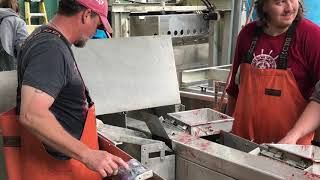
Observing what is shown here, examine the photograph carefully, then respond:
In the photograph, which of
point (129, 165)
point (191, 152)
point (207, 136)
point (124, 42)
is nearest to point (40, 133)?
point (129, 165)

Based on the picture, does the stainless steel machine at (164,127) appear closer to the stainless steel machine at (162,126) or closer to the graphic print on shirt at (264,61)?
the stainless steel machine at (162,126)

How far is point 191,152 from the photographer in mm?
1080

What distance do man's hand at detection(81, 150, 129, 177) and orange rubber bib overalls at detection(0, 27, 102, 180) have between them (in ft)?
0.51

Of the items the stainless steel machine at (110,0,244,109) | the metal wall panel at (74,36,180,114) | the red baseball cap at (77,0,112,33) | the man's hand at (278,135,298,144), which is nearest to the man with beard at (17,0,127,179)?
the red baseball cap at (77,0,112,33)

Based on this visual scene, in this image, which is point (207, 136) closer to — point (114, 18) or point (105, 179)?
point (105, 179)

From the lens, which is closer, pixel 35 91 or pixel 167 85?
pixel 35 91

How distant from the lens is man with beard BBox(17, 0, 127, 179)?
3.32ft

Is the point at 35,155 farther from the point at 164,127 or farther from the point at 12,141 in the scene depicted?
the point at 164,127

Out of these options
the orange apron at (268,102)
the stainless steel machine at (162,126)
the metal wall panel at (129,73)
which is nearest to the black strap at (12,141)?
the stainless steel machine at (162,126)

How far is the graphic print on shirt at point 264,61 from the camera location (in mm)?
1402

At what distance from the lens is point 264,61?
1.42 m

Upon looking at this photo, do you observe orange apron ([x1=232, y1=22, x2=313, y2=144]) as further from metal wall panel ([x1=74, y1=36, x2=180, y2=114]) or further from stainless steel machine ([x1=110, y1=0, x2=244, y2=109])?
stainless steel machine ([x1=110, y1=0, x2=244, y2=109])

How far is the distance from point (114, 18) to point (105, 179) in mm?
1450

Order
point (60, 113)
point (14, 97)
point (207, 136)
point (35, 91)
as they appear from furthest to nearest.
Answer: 1. point (14, 97)
2. point (207, 136)
3. point (60, 113)
4. point (35, 91)
